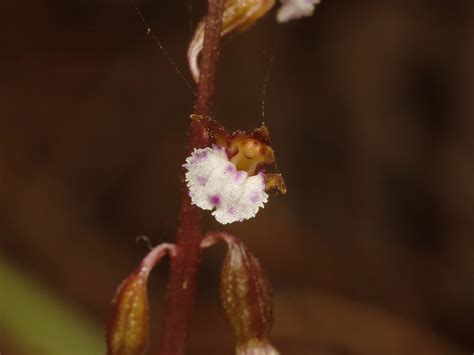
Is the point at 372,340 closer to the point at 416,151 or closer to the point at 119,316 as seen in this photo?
the point at 416,151

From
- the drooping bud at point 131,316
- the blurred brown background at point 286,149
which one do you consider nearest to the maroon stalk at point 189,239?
the drooping bud at point 131,316

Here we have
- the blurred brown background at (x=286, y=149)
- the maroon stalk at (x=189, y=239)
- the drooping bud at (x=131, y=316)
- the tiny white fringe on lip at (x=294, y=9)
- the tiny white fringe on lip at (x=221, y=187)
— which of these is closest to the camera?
the tiny white fringe on lip at (x=221, y=187)

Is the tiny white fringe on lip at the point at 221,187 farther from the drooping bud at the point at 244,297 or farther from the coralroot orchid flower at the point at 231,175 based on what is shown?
the drooping bud at the point at 244,297

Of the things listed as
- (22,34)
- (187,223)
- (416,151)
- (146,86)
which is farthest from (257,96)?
(187,223)

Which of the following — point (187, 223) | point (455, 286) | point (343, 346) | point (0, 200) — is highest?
point (0, 200)

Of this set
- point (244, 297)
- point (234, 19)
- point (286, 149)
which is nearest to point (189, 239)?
point (244, 297)
